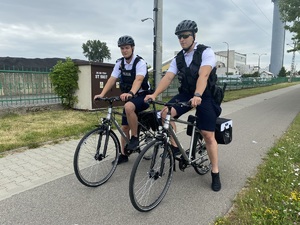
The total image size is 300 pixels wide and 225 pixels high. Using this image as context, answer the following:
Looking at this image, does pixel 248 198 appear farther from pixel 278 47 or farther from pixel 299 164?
pixel 278 47

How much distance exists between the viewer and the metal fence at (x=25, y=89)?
318 inches

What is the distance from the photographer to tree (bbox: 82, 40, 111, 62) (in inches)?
2899

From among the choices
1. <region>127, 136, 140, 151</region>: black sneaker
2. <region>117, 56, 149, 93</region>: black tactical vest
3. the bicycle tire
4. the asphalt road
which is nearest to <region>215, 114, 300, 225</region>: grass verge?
the asphalt road

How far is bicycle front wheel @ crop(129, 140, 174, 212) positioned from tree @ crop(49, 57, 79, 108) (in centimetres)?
700

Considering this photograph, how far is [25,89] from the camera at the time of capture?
28.3ft

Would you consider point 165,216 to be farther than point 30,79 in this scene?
No

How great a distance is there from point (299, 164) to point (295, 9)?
10502 mm

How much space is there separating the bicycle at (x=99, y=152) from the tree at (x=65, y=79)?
6.01 metres

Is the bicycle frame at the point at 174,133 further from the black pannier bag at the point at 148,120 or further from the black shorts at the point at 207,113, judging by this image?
the black pannier bag at the point at 148,120

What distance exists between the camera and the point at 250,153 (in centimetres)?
498

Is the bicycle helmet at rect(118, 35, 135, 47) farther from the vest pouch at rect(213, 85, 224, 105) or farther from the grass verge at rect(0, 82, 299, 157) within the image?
the grass verge at rect(0, 82, 299, 157)

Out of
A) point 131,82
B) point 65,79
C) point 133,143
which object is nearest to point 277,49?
point 65,79

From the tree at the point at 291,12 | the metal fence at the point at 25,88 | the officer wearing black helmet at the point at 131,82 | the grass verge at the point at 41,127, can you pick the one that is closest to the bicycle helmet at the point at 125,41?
the officer wearing black helmet at the point at 131,82

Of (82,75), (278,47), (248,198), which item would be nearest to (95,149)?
(248,198)
